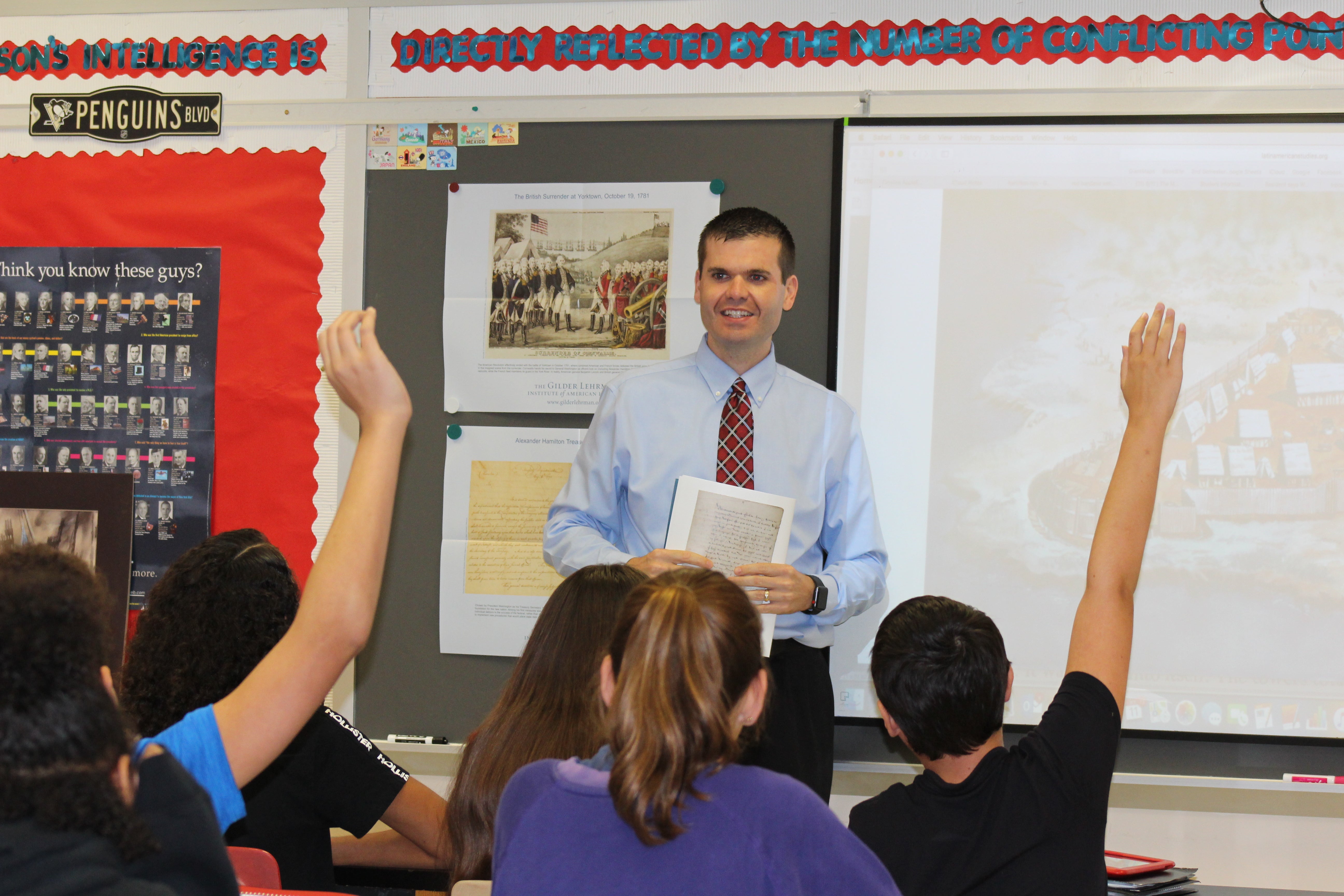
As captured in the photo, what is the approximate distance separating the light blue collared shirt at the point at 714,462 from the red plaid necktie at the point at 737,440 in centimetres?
1

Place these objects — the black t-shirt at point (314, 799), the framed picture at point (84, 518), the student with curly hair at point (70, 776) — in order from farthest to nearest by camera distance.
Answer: the framed picture at point (84, 518) < the black t-shirt at point (314, 799) < the student with curly hair at point (70, 776)

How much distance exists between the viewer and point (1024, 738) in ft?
4.58

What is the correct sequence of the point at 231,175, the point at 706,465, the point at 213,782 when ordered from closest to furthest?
the point at 213,782 → the point at 706,465 → the point at 231,175

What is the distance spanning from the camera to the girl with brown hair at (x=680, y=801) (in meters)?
0.92

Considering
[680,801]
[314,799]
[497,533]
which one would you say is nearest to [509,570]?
[497,533]

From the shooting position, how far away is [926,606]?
1.46 m

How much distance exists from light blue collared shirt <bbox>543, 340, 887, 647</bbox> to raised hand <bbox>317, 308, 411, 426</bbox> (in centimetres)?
134

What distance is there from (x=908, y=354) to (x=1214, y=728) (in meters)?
1.20

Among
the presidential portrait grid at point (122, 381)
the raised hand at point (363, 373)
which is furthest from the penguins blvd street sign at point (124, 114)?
the raised hand at point (363, 373)

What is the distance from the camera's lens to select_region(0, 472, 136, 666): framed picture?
2.85 m

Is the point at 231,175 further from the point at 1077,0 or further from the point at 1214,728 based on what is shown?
the point at 1214,728

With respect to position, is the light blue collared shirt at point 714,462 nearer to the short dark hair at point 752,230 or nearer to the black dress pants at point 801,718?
the black dress pants at point 801,718

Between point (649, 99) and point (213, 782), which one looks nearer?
point (213, 782)

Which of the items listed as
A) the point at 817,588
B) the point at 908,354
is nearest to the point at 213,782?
the point at 817,588
